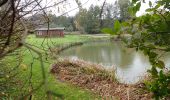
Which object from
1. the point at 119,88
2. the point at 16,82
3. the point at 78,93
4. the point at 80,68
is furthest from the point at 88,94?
the point at 80,68

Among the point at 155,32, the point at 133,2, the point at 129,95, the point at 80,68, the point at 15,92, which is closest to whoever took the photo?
the point at 155,32

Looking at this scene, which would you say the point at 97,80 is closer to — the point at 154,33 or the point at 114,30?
the point at 154,33

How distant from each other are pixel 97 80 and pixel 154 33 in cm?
899

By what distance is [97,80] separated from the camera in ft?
34.6

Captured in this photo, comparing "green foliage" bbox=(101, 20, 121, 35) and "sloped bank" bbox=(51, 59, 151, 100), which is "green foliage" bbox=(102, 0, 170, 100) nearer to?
"green foliage" bbox=(101, 20, 121, 35)

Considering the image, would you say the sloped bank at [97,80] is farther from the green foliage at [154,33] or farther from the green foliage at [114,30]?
the green foliage at [114,30]

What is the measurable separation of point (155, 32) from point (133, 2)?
0.76 feet

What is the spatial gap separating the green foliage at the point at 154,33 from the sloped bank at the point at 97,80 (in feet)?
21.5

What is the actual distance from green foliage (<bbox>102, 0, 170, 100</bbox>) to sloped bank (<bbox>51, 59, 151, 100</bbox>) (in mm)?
6568

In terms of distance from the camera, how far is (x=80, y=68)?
12.1m

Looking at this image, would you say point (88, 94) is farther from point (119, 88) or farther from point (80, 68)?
point (80, 68)

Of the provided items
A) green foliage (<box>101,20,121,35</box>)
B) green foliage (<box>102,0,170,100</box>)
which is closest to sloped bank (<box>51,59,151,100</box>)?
green foliage (<box>102,0,170,100</box>)

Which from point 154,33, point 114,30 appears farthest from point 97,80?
point 114,30

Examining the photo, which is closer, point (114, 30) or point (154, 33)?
point (114, 30)
